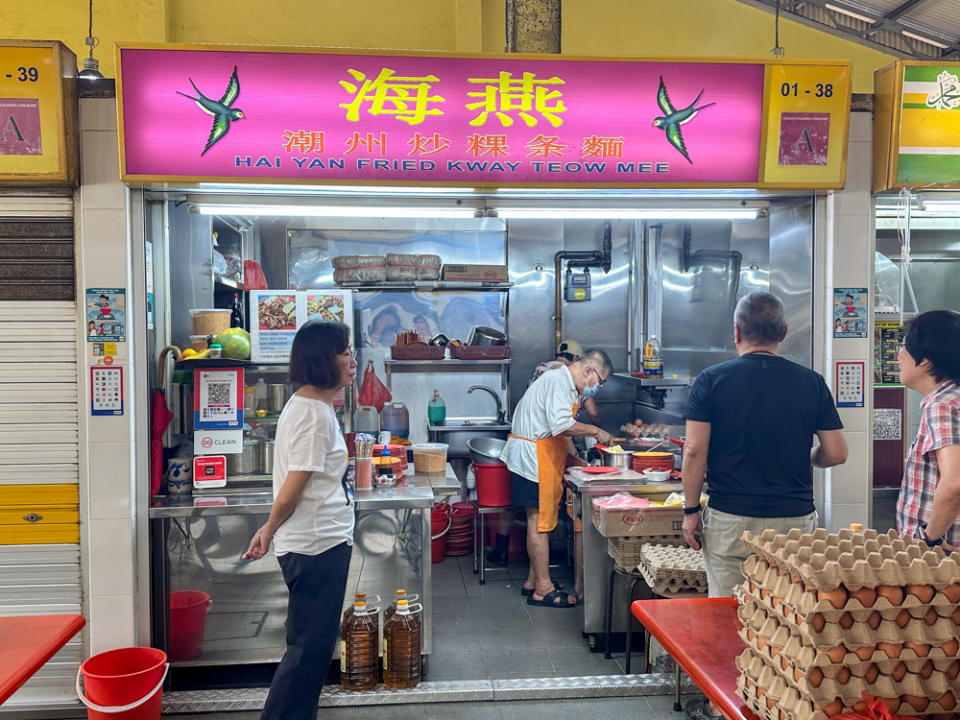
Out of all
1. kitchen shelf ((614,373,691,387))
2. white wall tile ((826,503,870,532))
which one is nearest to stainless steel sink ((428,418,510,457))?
kitchen shelf ((614,373,691,387))

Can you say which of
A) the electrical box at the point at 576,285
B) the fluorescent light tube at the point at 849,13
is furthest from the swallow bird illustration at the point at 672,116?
the fluorescent light tube at the point at 849,13

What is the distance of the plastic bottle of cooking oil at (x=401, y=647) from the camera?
3.98 metres

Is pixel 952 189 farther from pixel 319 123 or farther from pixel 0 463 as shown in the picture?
pixel 0 463

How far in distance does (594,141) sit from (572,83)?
30 centimetres

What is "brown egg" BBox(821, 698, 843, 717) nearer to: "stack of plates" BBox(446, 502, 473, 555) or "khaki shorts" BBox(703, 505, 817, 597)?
"khaki shorts" BBox(703, 505, 817, 597)

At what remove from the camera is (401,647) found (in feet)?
13.1

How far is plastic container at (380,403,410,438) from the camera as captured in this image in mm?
7121

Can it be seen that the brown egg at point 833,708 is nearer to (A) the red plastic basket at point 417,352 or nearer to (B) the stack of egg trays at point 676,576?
(B) the stack of egg trays at point 676,576

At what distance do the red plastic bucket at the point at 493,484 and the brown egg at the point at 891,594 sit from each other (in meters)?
4.39

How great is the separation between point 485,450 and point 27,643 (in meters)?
4.33

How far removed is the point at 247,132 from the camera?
3.64m

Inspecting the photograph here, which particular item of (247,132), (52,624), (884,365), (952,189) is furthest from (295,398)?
(884,365)

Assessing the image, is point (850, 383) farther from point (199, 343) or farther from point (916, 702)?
point (199, 343)

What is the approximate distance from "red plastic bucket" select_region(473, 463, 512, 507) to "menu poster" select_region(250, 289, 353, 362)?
81.7 inches
